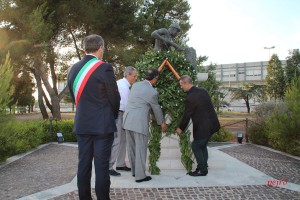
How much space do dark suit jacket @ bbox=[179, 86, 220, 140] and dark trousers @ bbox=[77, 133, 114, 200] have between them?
2050 mm

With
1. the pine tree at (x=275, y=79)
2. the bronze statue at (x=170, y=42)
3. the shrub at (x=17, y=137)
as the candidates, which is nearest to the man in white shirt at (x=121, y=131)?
the bronze statue at (x=170, y=42)

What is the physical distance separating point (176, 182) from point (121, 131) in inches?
58.8

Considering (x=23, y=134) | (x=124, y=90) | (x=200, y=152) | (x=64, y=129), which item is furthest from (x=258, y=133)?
(x=23, y=134)

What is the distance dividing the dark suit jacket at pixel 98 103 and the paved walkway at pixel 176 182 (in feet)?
4.59

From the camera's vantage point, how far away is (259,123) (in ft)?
36.3

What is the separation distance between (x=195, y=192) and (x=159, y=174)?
110 cm

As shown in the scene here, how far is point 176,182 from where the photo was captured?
16.3 ft

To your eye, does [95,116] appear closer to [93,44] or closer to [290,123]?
[93,44]

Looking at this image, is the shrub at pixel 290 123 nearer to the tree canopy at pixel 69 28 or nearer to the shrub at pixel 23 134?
the shrub at pixel 23 134

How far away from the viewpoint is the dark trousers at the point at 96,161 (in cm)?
340

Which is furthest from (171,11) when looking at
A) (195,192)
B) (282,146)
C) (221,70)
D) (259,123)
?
(221,70)

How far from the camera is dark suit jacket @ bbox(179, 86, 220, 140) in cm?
513

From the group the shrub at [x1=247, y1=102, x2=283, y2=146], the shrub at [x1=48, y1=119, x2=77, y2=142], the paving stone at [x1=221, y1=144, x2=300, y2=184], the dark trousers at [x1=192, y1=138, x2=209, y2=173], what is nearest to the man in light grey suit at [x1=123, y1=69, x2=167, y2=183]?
the dark trousers at [x1=192, y1=138, x2=209, y2=173]

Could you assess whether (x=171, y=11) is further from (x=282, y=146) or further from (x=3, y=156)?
(x=3, y=156)
